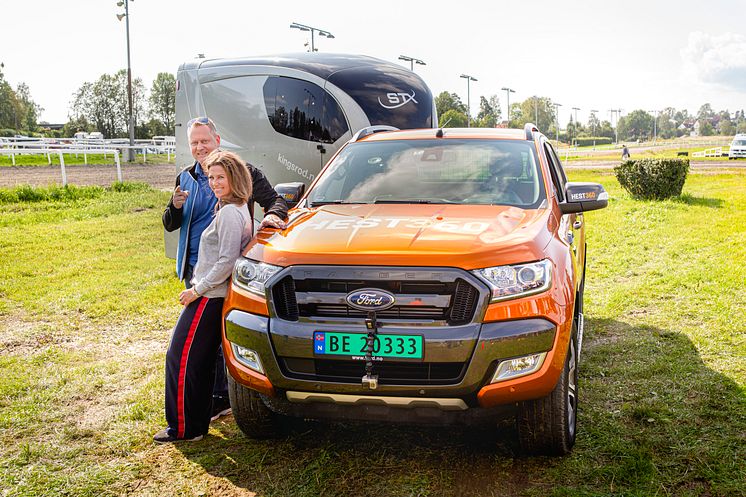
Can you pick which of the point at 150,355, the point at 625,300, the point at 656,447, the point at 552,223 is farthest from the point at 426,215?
the point at 625,300

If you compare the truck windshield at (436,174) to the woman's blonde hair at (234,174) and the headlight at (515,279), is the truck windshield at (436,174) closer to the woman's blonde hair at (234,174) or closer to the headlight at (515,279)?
the woman's blonde hair at (234,174)

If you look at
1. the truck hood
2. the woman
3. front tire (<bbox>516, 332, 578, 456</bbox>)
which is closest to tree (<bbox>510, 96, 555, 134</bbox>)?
the truck hood

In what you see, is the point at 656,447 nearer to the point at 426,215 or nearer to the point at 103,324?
the point at 426,215

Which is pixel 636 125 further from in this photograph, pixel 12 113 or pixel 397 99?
pixel 397 99

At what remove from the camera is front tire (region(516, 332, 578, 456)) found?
368 cm

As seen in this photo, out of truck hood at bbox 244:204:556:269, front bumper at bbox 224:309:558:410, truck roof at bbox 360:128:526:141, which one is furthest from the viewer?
truck roof at bbox 360:128:526:141

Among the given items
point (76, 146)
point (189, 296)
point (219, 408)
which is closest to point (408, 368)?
point (189, 296)

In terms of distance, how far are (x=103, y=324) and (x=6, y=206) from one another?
31.7 feet

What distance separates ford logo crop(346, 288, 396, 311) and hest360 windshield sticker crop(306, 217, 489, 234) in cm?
49

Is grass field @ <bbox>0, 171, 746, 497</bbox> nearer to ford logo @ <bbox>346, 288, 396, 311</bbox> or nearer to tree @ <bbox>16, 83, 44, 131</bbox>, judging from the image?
ford logo @ <bbox>346, 288, 396, 311</bbox>

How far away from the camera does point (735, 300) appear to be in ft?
24.1

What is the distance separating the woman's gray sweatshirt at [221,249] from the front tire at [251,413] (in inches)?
20.5

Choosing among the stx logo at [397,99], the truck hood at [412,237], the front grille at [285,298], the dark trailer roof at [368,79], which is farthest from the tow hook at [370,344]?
the stx logo at [397,99]

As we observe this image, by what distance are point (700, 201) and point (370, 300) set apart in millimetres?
14819
